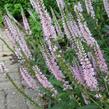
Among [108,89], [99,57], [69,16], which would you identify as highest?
[69,16]

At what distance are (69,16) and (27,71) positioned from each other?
2.06 ft

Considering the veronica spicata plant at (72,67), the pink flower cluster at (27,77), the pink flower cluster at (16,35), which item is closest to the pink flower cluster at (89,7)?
the veronica spicata plant at (72,67)

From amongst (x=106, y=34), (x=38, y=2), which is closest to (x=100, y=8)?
(x=106, y=34)

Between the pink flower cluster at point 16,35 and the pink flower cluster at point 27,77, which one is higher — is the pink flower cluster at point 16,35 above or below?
above

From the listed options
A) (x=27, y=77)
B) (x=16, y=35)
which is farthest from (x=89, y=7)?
(x=27, y=77)

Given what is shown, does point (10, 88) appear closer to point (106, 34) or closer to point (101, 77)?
point (106, 34)

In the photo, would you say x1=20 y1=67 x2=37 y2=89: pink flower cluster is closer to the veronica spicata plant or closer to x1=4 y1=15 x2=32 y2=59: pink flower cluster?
the veronica spicata plant

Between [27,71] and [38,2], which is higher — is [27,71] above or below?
below

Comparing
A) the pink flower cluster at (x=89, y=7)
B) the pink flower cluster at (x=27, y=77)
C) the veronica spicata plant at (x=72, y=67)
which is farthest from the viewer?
the pink flower cluster at (x=89, y=7)

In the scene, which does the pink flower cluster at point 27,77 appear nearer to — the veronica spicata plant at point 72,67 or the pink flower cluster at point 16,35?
the veronica spicata plant at point 72,67

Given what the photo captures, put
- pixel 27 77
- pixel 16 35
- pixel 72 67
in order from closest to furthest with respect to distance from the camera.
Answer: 1. pixel 72 67
2. pixel 27 77
3. pixel 16 35

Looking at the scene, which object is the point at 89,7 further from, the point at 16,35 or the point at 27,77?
the point at 27,77

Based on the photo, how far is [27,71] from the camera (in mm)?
3875

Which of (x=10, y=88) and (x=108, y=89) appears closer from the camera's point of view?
(x=108, y=89)
